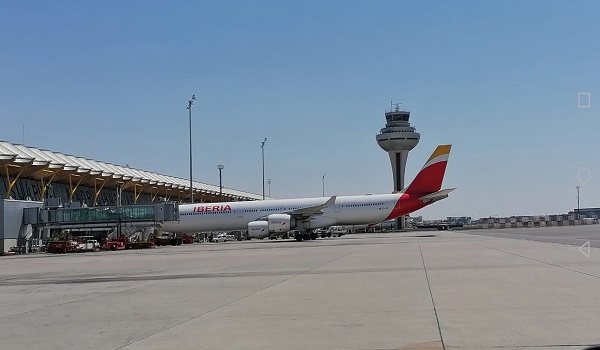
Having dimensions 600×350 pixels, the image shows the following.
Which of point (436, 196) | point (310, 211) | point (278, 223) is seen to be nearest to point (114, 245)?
point (278, 223)

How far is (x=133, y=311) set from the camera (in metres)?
12.1

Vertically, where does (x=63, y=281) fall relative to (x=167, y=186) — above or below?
below

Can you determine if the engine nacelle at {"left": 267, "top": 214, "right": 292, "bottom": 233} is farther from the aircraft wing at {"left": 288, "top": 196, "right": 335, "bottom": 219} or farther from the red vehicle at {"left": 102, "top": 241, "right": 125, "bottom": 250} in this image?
the red vehicle at {"left": 102, "top": 241, "right": 125, "bottom": 250}

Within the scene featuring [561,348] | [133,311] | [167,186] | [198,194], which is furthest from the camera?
[198,194]

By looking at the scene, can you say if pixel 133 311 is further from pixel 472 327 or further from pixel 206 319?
pixel 472 327

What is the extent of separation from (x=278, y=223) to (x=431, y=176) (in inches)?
593

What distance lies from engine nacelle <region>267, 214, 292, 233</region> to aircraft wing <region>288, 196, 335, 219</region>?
66.3 inches

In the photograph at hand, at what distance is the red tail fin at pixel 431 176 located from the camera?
58.2 metres

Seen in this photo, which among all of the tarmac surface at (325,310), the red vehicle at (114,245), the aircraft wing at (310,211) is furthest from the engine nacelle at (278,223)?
the tarmac surface at (325,310)

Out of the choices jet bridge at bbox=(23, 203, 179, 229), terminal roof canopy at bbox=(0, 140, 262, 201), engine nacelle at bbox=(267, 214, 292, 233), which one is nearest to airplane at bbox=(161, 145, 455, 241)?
jet bridge at bbox=(23, 203, 179, 229)

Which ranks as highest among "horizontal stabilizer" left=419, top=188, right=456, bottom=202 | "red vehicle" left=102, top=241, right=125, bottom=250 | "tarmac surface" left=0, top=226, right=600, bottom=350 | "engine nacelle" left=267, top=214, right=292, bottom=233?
"horizontal stabilizer" left=419, top=188, right=456, bottom=202

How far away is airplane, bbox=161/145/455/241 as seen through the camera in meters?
57.1

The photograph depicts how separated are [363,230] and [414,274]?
100806 mm

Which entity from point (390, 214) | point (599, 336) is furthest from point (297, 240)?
point (599, 336)
